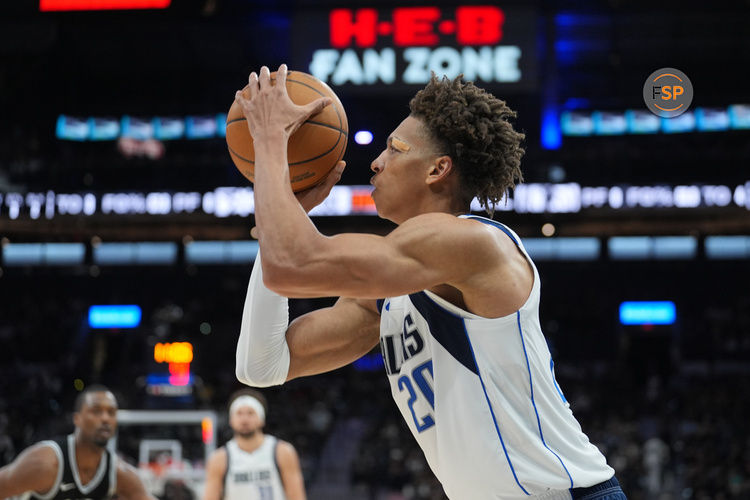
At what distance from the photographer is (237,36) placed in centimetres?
1524

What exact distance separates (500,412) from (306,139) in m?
0.92

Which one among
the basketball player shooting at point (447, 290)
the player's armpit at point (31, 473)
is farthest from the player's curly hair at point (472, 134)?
the player's armpit at point (31, 473)

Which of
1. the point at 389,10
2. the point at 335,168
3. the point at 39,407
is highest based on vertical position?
the point at 389,10

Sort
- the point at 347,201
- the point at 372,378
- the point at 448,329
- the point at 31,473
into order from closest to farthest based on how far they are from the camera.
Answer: the point at 448,329
the point at 31,473
the point at 347,201
the point at 372,378

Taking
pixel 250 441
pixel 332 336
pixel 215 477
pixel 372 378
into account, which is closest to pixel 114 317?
pixel 372 378

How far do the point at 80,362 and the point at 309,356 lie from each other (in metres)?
20.4

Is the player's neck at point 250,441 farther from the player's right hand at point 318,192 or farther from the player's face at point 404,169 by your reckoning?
the player's face at point 404,169

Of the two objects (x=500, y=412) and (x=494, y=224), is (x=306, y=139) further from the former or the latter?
(x=500, y=412)

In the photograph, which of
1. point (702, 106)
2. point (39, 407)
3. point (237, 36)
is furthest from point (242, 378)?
point (39, 407)

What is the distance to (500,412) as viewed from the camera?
7.30ft

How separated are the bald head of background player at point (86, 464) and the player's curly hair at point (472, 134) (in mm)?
3611

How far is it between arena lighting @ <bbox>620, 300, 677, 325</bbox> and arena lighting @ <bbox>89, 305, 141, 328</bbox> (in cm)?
1192

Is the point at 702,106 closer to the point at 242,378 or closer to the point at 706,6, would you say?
the point at 706,6

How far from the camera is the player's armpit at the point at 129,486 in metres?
5.41
